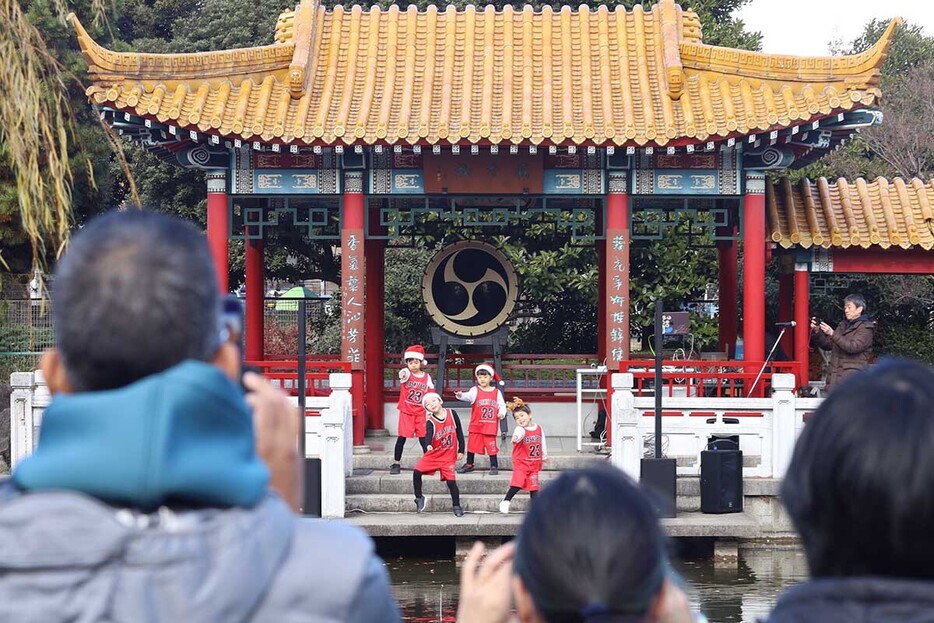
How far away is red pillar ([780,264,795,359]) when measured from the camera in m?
12.6

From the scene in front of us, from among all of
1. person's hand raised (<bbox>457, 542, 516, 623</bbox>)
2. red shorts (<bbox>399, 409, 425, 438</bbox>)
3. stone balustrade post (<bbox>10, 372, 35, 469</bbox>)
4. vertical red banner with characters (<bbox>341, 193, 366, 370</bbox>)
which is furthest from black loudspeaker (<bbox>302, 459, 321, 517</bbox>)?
person's hand raised (<bbox>457, 542, 516, 623</bbox>)

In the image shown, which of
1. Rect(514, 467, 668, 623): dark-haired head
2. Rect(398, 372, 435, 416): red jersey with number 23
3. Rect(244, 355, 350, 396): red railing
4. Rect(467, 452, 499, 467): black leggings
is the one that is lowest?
Rect(467, 452, 499, 467): black leggings

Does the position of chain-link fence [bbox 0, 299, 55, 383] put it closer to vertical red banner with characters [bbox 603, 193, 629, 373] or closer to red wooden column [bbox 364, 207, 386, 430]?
red wooden column [bbox 364, 207, 386, 430]

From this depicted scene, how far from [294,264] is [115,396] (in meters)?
19.8

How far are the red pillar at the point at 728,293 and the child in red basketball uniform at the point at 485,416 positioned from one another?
350 centimetres

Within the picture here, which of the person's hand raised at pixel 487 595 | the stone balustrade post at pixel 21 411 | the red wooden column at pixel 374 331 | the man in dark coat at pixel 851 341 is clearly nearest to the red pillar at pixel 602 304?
the red wooden column at pixel 374 331

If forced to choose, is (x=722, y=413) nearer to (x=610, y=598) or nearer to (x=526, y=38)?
(x=526, y=38)

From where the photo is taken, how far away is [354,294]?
11648 mm

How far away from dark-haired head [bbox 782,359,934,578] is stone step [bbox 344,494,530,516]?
854 centimetres

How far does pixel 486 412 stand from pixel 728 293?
4.02m

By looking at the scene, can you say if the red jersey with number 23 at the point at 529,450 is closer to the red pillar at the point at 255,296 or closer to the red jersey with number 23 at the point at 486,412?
the red jersey with number 23 at the point at 486,412

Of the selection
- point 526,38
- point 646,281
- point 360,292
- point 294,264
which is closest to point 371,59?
point 526,38

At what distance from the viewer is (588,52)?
12.5 meters

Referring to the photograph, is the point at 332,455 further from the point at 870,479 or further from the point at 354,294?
the point at 870,479
